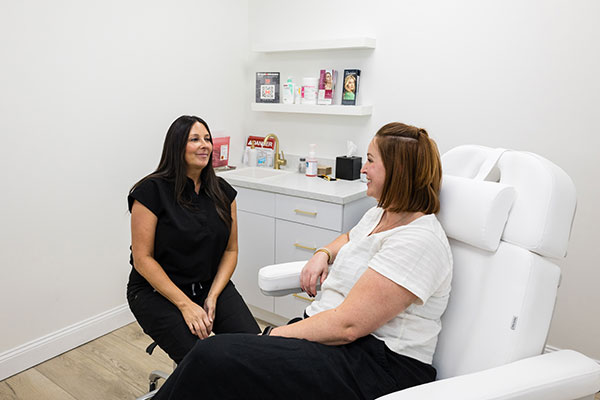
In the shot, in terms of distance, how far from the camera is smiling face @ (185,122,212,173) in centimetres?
171

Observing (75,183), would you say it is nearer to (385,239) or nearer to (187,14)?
(187,14)

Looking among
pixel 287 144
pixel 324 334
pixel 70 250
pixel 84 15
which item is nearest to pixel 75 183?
pixel 70 250

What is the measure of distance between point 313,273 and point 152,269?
1.90 ft

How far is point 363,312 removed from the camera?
1161 mm

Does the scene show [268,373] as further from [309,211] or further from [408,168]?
[309,211]

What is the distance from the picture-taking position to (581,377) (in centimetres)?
108

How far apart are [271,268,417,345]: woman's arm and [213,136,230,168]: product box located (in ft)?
6.23

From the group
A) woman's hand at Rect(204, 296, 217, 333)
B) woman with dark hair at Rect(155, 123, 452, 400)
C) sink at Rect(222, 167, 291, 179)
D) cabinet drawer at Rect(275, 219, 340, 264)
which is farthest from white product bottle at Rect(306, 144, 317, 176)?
woman with dark hair at Rect(155, 123, 452, 400)

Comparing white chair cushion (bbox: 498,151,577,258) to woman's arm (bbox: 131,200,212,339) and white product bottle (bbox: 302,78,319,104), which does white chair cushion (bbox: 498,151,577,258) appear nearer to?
woman's arm (bbox: 131,200,212,339)

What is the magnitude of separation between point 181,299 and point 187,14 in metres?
1.76

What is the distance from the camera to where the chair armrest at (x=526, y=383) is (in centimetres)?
99

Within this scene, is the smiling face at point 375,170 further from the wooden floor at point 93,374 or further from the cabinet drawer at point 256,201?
the wooden floor at point 93,374

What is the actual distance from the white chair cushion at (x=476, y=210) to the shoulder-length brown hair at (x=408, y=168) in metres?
0.08

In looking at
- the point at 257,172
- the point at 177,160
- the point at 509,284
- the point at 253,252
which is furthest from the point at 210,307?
the point at 257,172
